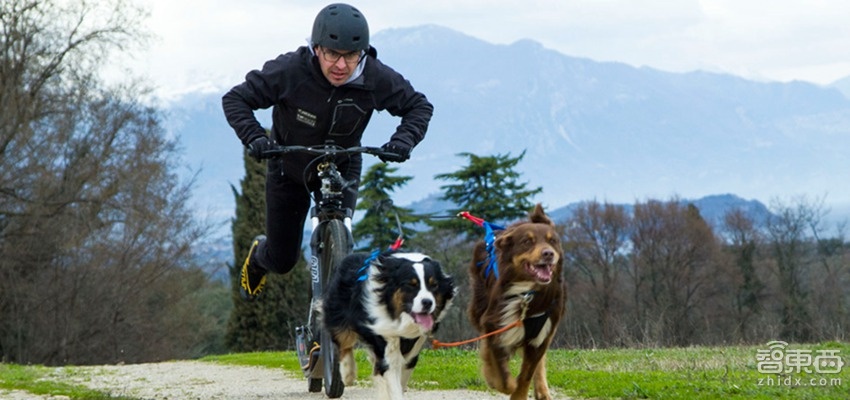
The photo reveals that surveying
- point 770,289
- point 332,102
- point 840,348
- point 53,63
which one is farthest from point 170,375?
point 770,289

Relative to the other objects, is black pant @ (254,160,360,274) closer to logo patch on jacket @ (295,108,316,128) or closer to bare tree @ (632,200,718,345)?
logo patch on jacket @ (295,108,316,128)

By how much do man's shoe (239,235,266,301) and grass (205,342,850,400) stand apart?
1.36 metres

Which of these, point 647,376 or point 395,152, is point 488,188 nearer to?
point 647,376

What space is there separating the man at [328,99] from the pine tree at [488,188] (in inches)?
1905

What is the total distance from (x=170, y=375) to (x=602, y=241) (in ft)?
176

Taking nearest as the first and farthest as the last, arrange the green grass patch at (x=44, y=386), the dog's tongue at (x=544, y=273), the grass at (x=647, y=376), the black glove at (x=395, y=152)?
the dog's tongue at (x=544, y=273)
the black glove at (x=395, y=152)
the grass at (x=647, y=376)
the green grass patch at (x=44, y=386)

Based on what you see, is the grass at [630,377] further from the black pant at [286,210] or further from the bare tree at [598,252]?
the bare tree at [598,252]

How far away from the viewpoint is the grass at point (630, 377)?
8.47 meters

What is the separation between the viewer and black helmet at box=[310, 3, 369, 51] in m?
7.47

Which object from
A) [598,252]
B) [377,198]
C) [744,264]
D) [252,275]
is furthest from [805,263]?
[252,275]

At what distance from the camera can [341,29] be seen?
7457 mm

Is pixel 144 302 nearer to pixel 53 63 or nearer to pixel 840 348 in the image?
pixel 53 63

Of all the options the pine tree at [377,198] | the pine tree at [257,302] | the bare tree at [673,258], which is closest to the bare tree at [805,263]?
the bare tree at [673,258]

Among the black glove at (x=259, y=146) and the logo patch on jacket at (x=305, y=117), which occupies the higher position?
the logo patch on jacket at (x=305, y=117)
